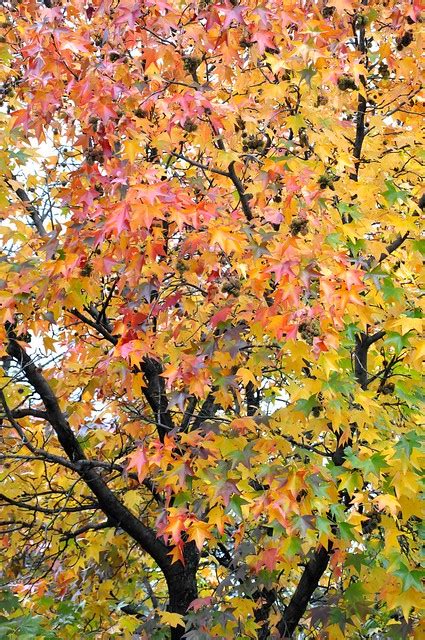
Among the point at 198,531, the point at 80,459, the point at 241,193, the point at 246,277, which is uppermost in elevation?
the point at 241,193

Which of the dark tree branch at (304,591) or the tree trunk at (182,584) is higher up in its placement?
the dark tree branch at (304,591)

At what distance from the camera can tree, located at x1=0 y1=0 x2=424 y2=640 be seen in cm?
374

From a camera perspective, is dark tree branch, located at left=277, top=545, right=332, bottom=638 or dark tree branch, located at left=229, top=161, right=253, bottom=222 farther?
dark tree branch, located at left=277, top=545, right=332, bottom=638

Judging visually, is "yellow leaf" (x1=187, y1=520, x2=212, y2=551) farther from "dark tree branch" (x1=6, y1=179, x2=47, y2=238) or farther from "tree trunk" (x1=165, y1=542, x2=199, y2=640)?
"dark tree branch" (x1=6, y1=179, x2=47, y2=238)

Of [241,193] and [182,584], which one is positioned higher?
[241,193]

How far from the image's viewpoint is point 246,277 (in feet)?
14.0

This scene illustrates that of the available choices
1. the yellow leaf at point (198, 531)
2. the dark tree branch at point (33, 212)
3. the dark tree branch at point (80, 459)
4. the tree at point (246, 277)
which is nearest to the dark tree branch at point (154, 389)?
the tree at point (246, 277)

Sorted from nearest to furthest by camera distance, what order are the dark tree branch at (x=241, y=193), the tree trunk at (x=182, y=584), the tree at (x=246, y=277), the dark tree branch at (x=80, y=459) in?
the tree at (x=246, y=277) → the dark tree branch at (x=241, y=193) → the dark tree branch at (x=80, y=459) → the tree trunk at (x=182, y=584)

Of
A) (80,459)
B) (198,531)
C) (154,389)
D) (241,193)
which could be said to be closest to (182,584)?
(80,459)

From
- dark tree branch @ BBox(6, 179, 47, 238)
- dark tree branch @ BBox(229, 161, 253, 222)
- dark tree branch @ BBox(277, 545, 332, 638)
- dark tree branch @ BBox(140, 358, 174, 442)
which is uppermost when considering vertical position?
dark tree branch @ BBox(6, 179, 47, 238)

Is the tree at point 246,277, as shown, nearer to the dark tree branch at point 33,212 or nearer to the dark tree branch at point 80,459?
the dark tree branch at point 80,459

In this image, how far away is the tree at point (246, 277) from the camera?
12.3 ft

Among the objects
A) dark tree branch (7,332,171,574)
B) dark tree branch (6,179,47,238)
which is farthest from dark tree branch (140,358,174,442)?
dark tree branch (6,179,47,238)

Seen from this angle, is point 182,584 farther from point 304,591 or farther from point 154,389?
point 154,389
